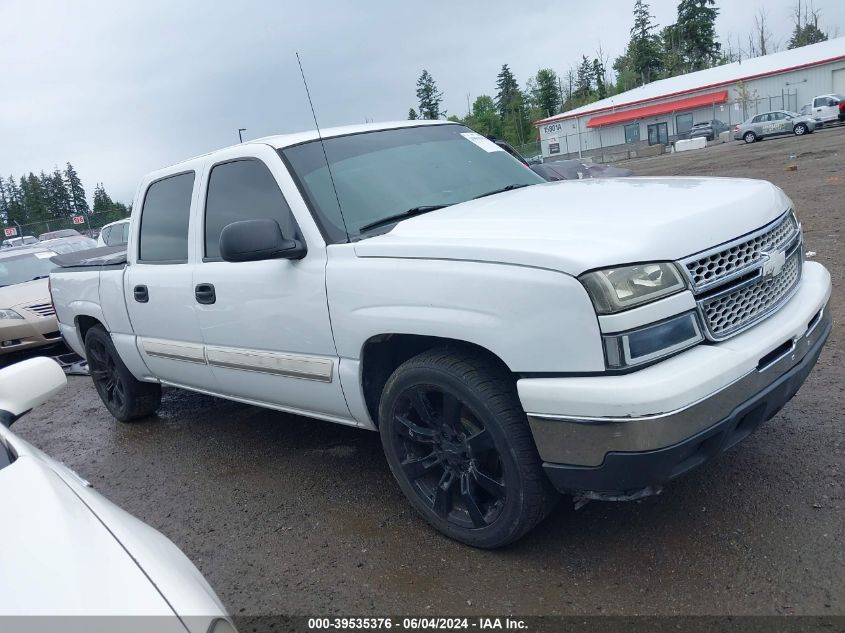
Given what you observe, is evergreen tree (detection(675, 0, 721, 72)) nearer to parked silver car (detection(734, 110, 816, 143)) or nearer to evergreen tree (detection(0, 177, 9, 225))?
parked silver car (detection(734, 110, 816, 143))

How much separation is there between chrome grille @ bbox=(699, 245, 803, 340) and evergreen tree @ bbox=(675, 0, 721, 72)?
3456 inches

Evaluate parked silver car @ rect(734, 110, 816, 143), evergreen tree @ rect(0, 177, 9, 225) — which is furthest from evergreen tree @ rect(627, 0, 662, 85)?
evergreen tree @ rect(0, 177, 9, 225)

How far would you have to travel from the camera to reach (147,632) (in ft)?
4.60

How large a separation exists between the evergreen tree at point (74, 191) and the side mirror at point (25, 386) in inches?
3618

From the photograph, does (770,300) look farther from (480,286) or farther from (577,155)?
(577,155)

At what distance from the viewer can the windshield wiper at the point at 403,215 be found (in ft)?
11.1

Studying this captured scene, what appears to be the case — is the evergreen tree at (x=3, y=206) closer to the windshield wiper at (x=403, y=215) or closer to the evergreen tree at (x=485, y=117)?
the evergreen tree at (x=485, y=117)

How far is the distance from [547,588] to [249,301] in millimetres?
2046

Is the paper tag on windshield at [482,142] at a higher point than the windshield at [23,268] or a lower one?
higher

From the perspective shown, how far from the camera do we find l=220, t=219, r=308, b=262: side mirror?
10.5ft

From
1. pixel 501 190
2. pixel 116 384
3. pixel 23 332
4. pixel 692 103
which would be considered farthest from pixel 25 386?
pixel 692 103

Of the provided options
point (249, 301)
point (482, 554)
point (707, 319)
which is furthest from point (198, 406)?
point (707, 319)

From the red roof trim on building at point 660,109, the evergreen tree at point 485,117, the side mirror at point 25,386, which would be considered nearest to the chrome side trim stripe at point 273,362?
the side mirror at point 25,386

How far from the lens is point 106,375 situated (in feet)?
19.4
